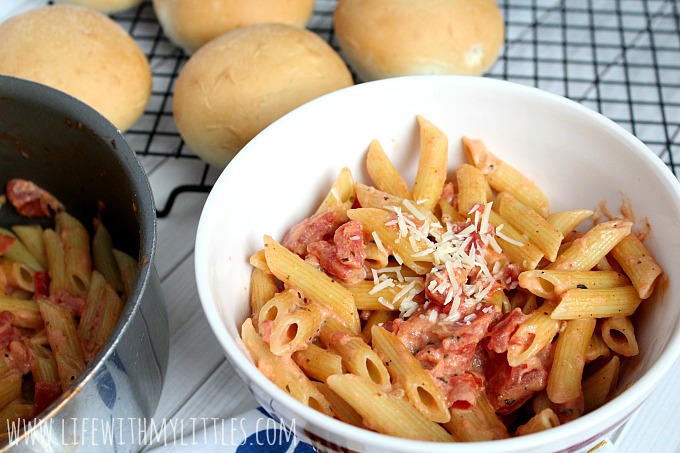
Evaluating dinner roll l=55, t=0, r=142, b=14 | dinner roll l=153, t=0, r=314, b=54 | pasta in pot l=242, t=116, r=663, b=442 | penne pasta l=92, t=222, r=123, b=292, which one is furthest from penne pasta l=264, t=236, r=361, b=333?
dinner roll l=55, t=0, r=142, b=14

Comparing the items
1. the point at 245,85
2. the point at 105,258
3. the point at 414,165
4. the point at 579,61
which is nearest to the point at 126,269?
the point at 105,258

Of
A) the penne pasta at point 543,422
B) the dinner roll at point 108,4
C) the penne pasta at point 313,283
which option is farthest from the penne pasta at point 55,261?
the penne pasta at point 543,422

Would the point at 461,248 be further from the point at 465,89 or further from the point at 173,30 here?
the point at 173,30

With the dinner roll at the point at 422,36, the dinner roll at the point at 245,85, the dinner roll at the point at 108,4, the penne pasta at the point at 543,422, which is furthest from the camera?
the dinner roll at the point at 108,4

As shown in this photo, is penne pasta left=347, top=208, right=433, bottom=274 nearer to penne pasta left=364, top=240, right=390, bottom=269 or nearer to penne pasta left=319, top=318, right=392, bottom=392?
penne pasta left=364, top=240, right=390, bottom=269

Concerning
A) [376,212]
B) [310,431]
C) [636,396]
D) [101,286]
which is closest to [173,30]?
[101,286]

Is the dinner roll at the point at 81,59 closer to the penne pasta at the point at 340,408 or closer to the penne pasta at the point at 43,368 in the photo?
the penne pasta at the point at 43,368
